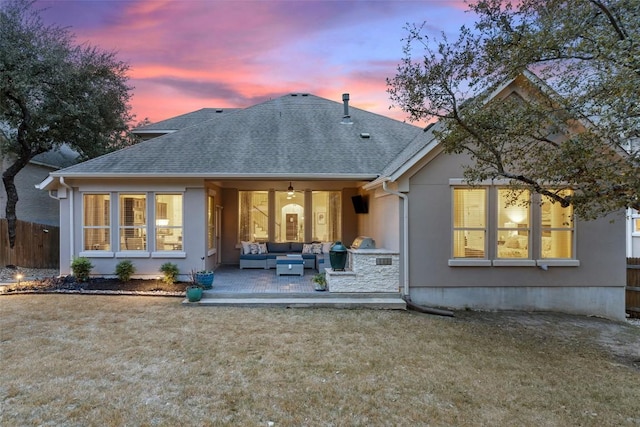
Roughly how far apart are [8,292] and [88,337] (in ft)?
16.0

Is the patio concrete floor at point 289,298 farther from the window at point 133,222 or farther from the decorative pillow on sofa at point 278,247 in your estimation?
the decorative pillow on sofa at point 278,247

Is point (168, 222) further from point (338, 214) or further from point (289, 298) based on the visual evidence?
point (338, 214)

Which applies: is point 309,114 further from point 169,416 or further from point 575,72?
point 169,416

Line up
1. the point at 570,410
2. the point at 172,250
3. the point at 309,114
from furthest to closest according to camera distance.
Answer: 1. the point at 309,114
2. the point at 172,250
3. the point at 570,410

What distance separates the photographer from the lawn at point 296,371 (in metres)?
3.65

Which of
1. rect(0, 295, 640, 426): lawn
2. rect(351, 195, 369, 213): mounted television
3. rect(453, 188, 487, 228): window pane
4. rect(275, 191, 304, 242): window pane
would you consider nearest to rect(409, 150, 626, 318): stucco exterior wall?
rect(453, 188, 487, 228): window pane

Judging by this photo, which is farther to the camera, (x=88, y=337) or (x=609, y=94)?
(x=88, y=337)

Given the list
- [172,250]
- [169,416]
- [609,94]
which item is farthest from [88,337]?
[609,94]

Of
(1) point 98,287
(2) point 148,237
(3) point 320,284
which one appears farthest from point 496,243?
(1) point 98,287

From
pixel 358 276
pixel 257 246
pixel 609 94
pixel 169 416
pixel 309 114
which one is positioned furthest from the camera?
pixel 309 114

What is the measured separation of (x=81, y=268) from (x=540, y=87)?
11874 millimetres

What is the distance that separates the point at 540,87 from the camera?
21.8ft

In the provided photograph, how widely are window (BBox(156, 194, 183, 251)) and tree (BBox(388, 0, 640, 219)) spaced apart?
7.08m

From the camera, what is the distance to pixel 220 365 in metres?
4.83
